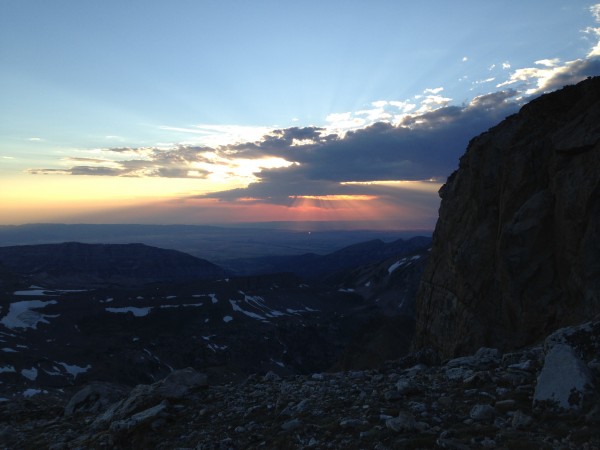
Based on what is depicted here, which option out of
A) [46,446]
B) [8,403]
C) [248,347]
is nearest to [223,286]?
[248,347]

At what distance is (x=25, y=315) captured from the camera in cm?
12656

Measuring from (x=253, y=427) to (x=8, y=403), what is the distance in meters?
24.7

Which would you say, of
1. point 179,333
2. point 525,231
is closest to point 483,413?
point 525,231

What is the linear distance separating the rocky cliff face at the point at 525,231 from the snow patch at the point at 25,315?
12163 cm

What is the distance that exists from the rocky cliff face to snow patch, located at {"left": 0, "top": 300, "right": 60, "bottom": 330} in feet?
399

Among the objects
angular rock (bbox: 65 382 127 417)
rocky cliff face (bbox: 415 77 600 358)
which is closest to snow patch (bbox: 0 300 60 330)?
angular rock (bbox: 65 382 127 417)

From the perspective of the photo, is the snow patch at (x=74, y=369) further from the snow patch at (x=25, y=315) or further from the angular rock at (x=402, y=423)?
the angular rock at (x=402, y=423)

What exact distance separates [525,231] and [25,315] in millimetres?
141195

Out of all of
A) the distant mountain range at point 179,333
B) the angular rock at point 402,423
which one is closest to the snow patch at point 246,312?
the distant mountain range at point 179,333

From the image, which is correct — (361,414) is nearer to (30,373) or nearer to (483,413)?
(483,413)

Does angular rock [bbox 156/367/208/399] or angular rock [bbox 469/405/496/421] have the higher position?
angular rock [bbox 469/405/496/421]

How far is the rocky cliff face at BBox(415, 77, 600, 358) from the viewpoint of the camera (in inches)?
952

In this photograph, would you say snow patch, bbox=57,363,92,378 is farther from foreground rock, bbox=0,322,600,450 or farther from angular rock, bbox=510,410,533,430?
angular rock, bbox=510,410,533,430

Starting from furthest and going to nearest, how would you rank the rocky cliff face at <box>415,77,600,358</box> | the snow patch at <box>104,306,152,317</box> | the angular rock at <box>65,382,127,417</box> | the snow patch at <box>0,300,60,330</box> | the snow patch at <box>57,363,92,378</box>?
the snow patch at <box>104,306,152,317</box> < the snow patch at <box>0,300,60,330</box> < the snow patch at <box>57,363,92,378</box> < the rocky cliff face at <box>415,77,600,358</box> < the angular rock at <box>65,382,127,417</box>
